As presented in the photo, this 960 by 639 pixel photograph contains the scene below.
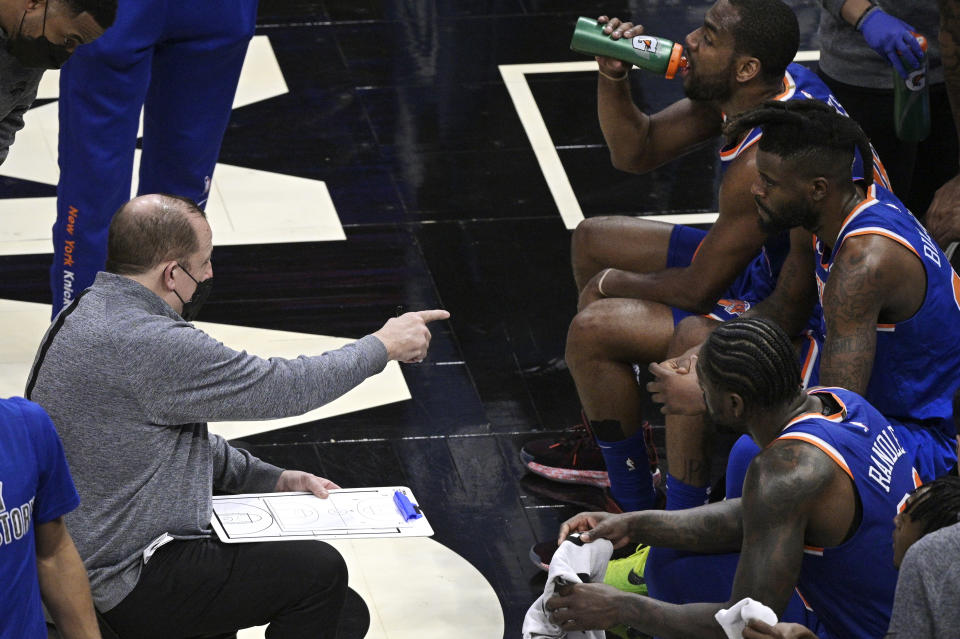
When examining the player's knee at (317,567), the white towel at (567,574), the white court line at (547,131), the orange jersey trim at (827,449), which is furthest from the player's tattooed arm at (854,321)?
the white court line at (547,131)

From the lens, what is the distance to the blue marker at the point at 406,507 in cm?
339

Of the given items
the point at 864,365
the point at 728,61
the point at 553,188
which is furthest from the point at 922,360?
the point at 553,188

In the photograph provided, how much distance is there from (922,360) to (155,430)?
1.82 meters

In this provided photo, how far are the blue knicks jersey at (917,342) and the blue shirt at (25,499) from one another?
1.96 metres

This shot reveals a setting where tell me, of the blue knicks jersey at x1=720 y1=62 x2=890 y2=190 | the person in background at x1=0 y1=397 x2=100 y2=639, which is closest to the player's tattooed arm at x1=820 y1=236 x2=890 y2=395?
the blue knicks jersey at x1=720 y1=62 x2=890 y2=190

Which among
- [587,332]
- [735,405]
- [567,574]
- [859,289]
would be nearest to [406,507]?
[567,574]

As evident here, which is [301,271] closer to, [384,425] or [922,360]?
[384,425]

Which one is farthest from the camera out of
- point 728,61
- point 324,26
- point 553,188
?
point 324,26

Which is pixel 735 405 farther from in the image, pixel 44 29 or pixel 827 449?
pixel 44 29

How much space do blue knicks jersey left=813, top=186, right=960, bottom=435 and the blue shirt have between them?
196 cm

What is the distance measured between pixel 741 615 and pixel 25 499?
4.37 feet

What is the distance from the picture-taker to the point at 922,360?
3785 mm

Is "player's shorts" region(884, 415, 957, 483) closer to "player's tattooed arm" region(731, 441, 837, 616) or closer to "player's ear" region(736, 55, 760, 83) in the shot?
"player's tattooed arm" region(731, 441, 837, 616)

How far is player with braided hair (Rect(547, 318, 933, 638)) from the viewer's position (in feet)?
10.2
